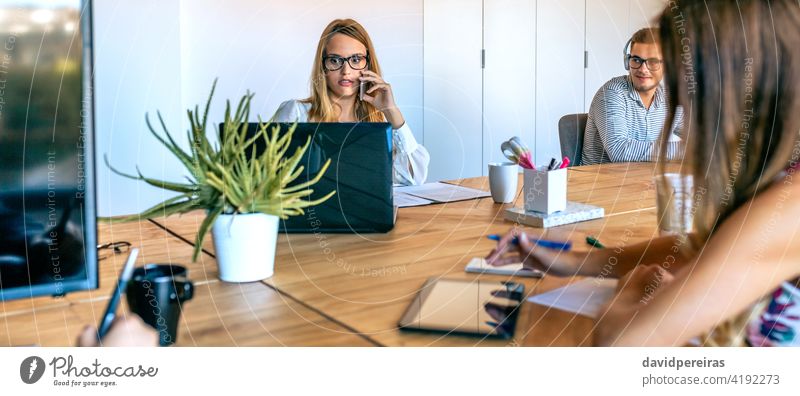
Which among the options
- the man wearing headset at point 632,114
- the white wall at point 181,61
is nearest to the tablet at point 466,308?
the man wearing headset at point 632,114

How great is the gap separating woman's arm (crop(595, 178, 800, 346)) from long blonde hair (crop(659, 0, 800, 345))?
0.05 metres

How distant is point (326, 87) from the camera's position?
74.5 inches

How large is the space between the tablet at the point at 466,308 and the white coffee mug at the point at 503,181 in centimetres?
50

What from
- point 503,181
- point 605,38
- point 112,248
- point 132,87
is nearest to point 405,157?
point 503,181

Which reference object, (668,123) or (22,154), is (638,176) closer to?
(668,123)

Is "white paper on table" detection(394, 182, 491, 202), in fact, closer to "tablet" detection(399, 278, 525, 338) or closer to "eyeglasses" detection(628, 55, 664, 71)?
"tablet" detection(399, 278, 525, 338)

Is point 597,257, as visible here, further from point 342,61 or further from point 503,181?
point 342,61

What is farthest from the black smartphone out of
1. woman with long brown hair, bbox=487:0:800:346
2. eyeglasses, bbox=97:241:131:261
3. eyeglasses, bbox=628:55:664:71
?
eyeglasses, bbox=628:55:664:71

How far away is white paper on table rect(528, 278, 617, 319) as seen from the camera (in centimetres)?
70

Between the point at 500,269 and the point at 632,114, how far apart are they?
4.94ft

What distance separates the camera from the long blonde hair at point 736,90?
712 millimetres

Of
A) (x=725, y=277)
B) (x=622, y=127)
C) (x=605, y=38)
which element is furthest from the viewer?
(x=605, y=38)

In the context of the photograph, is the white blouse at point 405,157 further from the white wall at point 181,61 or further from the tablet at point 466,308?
the tablet at point 466,308

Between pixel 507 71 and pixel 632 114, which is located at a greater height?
pixel 507 71
